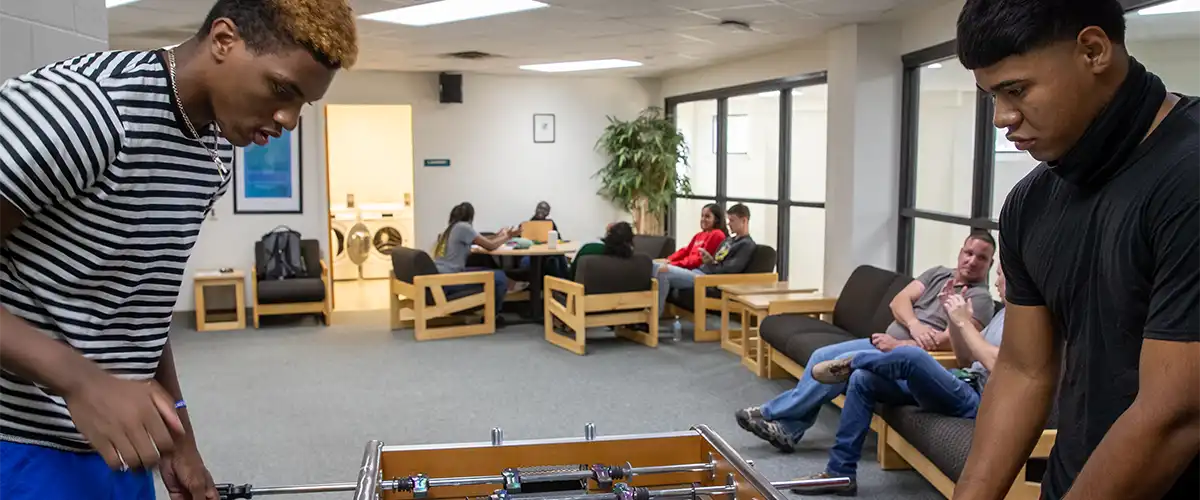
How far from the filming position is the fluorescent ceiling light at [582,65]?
340 inches

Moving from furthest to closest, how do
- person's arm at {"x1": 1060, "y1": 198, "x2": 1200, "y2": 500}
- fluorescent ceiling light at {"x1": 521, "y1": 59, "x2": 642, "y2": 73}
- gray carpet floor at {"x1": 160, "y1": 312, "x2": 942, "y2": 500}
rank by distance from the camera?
1. fluorescent ceiling light at {"x1": 521, "y1": 59, "x2": 642, "y2": 73}
2. gray carpet floor at {"x1": 160, "y1": 312, "x2": 942, "y2": 500}
3. person's arm at {"x1": 1060, "y1": 198, "x2": 1200, "y2": 500}

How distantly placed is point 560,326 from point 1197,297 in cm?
645

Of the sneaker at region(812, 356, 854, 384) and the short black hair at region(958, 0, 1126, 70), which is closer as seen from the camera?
the short black hair at region(958, 0, 1126, 70)

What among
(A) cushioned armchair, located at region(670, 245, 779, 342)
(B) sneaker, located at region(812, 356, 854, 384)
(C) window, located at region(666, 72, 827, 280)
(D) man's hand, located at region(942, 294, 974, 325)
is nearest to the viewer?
(D) man's hand, located at region(942, 294, 974, 325)

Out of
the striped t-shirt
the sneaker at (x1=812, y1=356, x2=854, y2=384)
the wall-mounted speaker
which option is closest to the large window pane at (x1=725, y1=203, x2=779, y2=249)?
the wall-mounted speaker

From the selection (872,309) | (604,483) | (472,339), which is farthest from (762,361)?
(604,483)

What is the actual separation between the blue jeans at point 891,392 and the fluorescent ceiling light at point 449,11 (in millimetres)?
2998

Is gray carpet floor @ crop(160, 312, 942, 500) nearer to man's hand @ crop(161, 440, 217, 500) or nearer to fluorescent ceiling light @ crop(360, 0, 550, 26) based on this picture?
fluorescent ceiling light @ crop(360, 0, 550, 26)

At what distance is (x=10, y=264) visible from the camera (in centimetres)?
110

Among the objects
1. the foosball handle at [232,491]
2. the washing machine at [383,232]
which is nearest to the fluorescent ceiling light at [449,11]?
the foosball handle at [232,491]

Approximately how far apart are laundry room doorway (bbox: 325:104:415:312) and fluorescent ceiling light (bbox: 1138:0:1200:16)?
8117mm

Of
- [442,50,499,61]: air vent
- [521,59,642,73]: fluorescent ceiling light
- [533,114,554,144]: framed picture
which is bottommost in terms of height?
[533,114,554,144]: framed picture

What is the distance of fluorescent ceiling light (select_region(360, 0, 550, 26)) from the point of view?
5531 millimetres

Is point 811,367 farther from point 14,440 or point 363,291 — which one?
point 363,291
